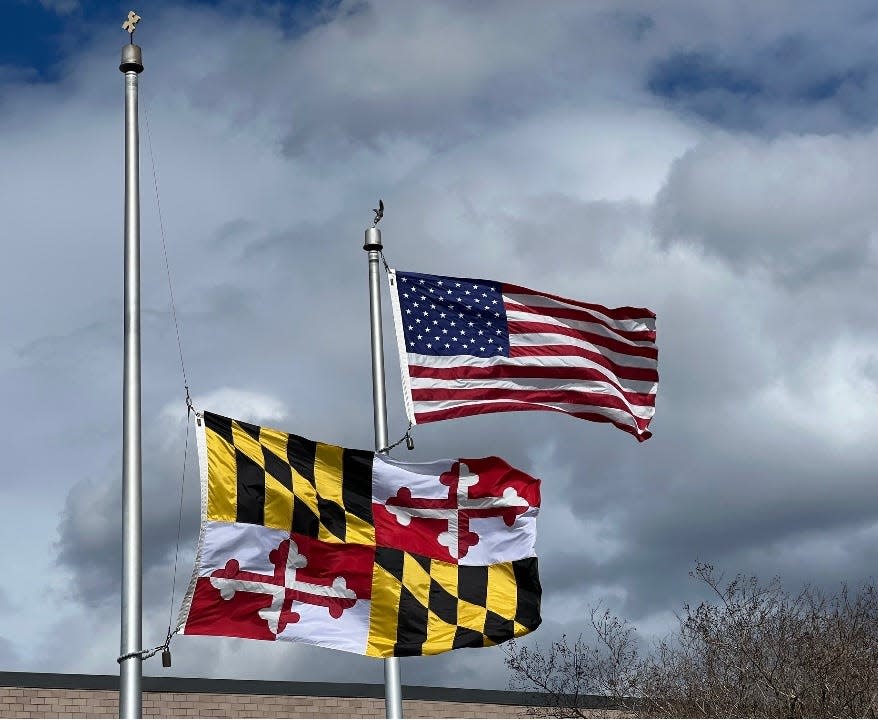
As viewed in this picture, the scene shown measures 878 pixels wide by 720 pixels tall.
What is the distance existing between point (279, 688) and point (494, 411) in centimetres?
1355

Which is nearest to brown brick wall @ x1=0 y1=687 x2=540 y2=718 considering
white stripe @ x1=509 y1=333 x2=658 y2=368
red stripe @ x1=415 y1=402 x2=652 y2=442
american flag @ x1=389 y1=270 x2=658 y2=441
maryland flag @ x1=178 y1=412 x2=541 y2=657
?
maryland flag @ x1=178 y1=412 x2=541 y2=657

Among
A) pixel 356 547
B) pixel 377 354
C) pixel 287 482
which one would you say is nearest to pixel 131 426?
pixel 287 482

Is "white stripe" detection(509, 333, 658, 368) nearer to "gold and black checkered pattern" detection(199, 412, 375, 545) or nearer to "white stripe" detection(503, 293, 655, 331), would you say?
"white stripe" detection(503, 293, 655, 331)

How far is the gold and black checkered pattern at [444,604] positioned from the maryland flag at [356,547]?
0.04 ft

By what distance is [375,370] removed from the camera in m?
15.9

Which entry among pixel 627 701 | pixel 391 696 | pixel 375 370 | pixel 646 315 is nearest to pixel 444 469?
pixel 375 370

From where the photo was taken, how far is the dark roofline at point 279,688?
25.9 m

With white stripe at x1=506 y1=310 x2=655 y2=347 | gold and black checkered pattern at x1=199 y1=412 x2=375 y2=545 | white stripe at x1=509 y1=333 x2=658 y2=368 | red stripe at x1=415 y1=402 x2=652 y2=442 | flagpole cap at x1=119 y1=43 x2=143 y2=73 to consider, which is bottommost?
gold and black checkered pattern at x1=199 y1=412 x2=375 y2=545

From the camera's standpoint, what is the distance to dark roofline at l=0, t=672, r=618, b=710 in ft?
85.1

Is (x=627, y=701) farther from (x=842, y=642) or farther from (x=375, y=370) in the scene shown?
(x=375, y=370)

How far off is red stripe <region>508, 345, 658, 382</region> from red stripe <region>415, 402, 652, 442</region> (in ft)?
2.11

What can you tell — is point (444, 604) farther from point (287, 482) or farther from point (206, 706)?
point (206, 706)

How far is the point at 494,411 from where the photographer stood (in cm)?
1686

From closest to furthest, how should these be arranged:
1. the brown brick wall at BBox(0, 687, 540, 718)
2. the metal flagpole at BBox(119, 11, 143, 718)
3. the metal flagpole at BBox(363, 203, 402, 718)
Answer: the metal flagpole at BBox(119, 11, 143, 718) → the metal flagpole at BBox(363, 203, 402, 718) → the brown brick wall at BBox(0, 687, 540, 718)
